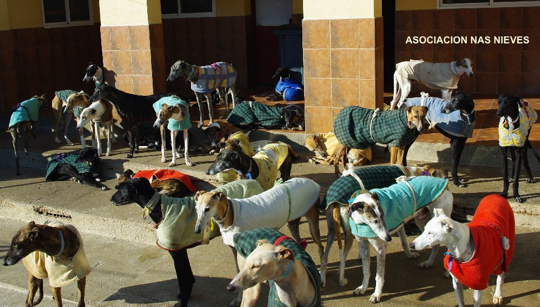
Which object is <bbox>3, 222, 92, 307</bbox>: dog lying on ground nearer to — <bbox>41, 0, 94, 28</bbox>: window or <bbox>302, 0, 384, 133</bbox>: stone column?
<bbox>302, 0, 384, 133</bbox>: stone column

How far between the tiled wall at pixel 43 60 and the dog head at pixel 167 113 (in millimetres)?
4977

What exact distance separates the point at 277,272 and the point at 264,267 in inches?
4.8

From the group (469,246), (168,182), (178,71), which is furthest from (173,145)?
(469,246)

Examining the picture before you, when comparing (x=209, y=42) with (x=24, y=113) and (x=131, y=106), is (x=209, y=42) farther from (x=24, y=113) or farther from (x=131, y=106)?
(x=24, y=113)

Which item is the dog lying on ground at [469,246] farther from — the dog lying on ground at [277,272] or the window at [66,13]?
the window at [66,13]

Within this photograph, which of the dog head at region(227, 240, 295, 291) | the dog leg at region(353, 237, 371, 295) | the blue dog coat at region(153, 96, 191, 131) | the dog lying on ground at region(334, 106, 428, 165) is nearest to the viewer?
the dog head at region(227, 240, 295, 291)


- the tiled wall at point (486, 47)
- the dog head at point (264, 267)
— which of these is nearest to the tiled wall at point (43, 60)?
the tiled wall at point (486, 47)

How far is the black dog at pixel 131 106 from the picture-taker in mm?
9164

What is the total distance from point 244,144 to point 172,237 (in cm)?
221

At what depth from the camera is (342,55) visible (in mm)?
8477

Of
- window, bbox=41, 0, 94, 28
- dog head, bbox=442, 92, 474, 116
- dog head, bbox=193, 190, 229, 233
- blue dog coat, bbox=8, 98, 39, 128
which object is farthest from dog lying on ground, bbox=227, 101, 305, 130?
window, bbox=41, 0, 94, 28

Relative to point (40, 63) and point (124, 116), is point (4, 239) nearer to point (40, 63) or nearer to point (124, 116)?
point (124, 116)

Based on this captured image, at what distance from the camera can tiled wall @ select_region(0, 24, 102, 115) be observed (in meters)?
11.8

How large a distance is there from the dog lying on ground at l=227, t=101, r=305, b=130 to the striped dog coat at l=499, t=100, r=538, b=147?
11.1ft
